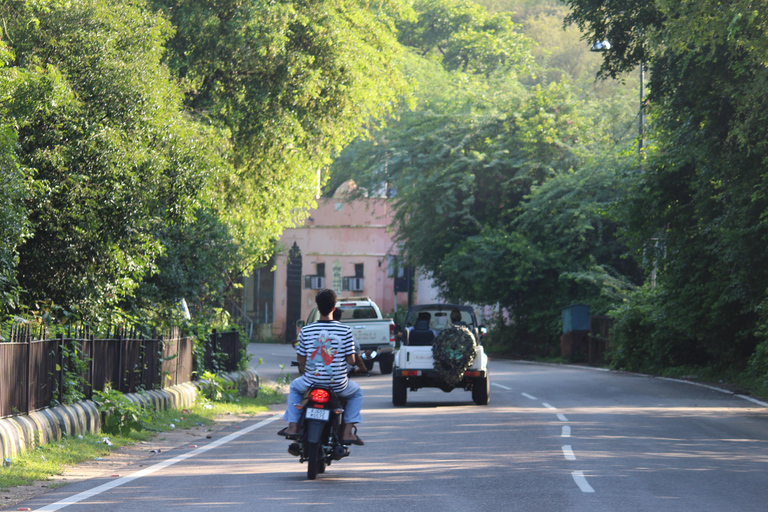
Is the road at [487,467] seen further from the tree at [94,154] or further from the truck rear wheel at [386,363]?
the truck rear wheel at [386,363]

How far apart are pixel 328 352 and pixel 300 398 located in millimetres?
620

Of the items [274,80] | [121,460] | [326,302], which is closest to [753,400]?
[274,80]

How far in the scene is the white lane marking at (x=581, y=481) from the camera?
372 inches

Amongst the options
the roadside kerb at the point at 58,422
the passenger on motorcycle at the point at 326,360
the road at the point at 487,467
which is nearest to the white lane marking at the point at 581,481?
the road at the point at 487,467

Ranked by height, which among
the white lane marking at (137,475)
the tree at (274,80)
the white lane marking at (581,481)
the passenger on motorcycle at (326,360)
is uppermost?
the tree at (274,80)

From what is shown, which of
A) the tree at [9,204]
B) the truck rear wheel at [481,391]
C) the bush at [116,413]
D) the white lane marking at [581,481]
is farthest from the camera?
the truck rear wheel at [481,391]

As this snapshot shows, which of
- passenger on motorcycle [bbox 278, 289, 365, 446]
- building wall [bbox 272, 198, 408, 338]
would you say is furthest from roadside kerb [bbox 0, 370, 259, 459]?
building wall [bbox 272, 198, 408, 338]

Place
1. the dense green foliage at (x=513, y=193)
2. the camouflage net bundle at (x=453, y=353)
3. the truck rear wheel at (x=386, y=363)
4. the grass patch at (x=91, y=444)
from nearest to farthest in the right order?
the grass patch at (x=91, y=444)
the camouflage net bundle at (x=453, y=353)
the truck rear wheel at (x=386, y=363)
the dense green foliage at (x=513, y=193)

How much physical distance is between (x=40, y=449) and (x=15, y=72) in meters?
5.73

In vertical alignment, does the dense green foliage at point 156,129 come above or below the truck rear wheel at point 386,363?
above

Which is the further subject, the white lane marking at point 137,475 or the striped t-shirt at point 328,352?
the striped t-shirt at point 328,352

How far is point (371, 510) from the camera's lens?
27.5 ft

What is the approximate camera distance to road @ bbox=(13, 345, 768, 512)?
880 centimetres

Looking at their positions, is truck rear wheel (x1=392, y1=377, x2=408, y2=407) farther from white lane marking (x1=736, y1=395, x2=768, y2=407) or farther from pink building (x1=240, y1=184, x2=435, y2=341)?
pink building (x1=240, y1=184, x2=435, y2=341)
